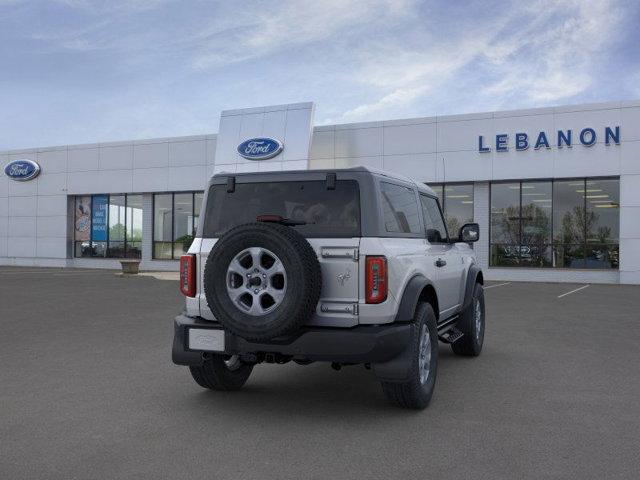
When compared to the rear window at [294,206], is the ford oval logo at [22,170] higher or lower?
higher

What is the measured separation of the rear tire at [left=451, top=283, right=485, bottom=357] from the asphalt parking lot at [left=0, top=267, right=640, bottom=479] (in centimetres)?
15

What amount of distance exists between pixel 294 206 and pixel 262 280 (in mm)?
796

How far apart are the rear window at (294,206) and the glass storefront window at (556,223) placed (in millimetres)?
20380

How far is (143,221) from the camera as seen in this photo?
3073 cm

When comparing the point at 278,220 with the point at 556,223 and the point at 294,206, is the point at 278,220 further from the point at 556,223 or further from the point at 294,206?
the point at 556,223

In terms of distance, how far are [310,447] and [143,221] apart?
27882 millimetres

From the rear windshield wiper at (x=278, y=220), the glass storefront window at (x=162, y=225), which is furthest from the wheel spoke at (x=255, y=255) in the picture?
the glass storefront window at (x=162, y=225)

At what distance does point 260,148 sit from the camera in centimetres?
2614

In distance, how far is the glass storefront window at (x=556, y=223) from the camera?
2289 centimetres

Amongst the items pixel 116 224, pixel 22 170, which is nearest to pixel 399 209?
pixel 116 224

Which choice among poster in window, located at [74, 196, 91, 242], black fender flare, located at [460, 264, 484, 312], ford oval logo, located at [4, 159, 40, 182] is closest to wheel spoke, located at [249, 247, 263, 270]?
black fender flare, located at [460, 264, 484, 312]

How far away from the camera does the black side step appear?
21.6ft

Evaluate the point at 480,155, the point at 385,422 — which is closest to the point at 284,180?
the point at 385,422

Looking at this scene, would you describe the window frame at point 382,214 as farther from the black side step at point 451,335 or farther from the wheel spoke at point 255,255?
the black side step at point 451,335
